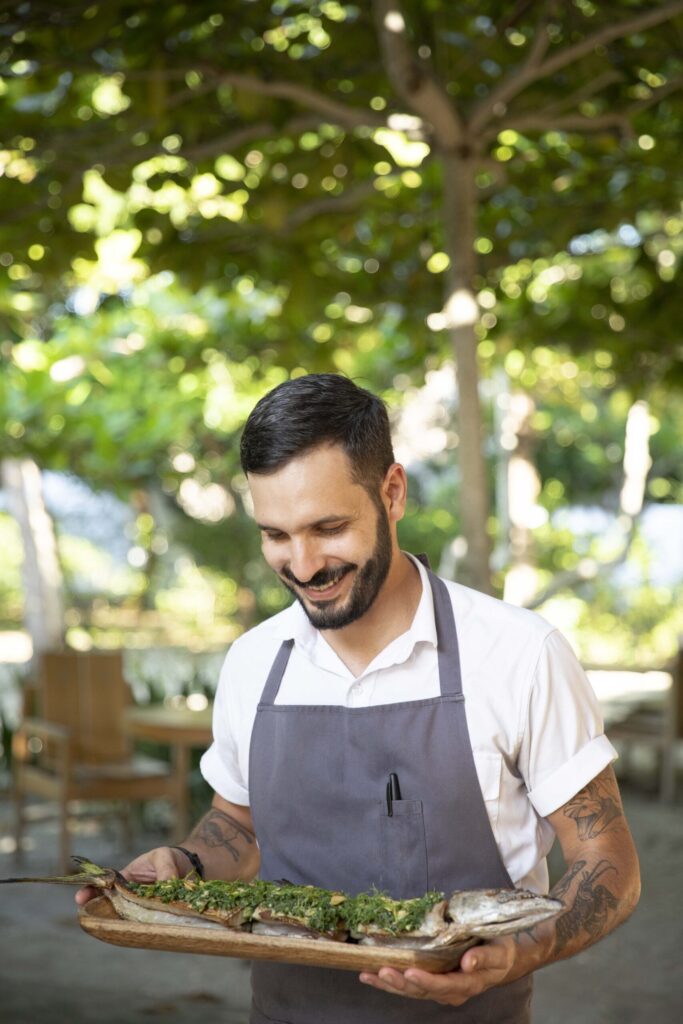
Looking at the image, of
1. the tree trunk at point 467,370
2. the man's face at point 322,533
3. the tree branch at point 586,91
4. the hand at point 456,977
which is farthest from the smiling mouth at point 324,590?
the tree branch at point 586,91

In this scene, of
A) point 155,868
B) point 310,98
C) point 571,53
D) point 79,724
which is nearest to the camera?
point 155,868

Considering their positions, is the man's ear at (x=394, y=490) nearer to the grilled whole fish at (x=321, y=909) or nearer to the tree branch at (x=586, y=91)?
the grilled whole fish at (x=321, y=909)

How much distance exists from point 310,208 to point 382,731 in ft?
9.33

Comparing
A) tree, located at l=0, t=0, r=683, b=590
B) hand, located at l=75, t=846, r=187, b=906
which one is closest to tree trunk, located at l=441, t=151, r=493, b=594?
tree, located at l=0, t=0, r=683, b=590

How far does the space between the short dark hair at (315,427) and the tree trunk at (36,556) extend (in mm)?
5989

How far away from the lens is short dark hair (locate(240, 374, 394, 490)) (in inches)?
65.2

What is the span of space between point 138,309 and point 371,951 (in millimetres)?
6092

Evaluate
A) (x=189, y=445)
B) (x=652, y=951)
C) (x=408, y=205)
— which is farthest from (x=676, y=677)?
(x=189, y=445)

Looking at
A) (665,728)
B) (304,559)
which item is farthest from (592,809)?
(665,728)

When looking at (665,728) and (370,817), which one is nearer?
(370,817)

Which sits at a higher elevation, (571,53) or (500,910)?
(571,53)

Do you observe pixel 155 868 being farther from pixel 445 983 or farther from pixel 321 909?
pixel 445 983

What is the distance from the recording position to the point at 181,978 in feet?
14.6

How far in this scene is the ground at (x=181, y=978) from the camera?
4.11 m
